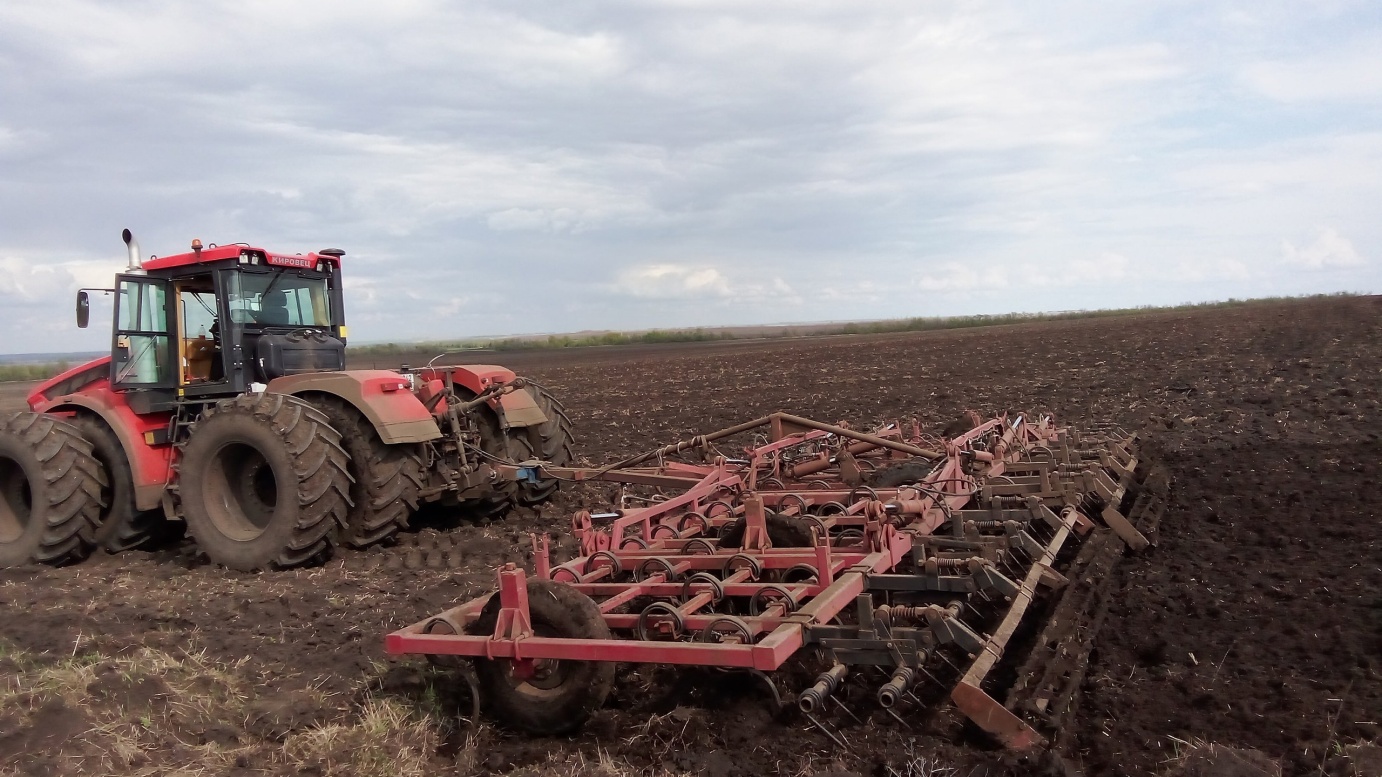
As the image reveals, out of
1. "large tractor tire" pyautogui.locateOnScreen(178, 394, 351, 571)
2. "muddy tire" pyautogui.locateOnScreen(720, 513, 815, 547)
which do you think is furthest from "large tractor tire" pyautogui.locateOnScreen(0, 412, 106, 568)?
"muddy tire" pyautogui.locateOnScreen(720, 513, 815, 547)

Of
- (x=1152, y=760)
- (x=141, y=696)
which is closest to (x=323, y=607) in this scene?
(x=141, y=696)

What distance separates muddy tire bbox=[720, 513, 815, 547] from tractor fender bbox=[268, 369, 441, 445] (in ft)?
8.67

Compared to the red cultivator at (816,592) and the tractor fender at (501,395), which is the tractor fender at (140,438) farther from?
the red cultivator at (816,592)

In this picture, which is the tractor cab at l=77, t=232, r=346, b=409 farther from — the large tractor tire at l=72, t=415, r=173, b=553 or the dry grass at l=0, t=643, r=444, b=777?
the dry grass at l=0, t=643, r=444, b=777

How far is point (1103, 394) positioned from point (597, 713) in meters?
11.3

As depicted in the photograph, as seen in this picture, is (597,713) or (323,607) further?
(323,607)

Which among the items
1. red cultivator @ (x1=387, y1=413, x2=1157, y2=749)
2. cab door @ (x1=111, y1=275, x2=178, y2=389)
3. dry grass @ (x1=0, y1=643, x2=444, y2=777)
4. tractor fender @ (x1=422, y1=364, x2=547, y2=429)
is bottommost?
dry grass @ (x1=0, y1=643, x2=444, y2=777)

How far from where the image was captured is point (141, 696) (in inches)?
160

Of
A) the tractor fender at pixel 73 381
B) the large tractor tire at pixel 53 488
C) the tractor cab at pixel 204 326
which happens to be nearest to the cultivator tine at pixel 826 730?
the tractor cab at pixel 204 326

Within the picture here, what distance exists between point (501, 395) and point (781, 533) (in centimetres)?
333

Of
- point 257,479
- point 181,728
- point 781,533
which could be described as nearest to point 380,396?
point 257,479

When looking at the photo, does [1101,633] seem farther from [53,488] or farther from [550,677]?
[53,488]

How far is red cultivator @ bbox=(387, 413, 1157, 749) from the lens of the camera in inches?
137

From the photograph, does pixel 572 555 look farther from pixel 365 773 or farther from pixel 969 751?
pixel 969 751
